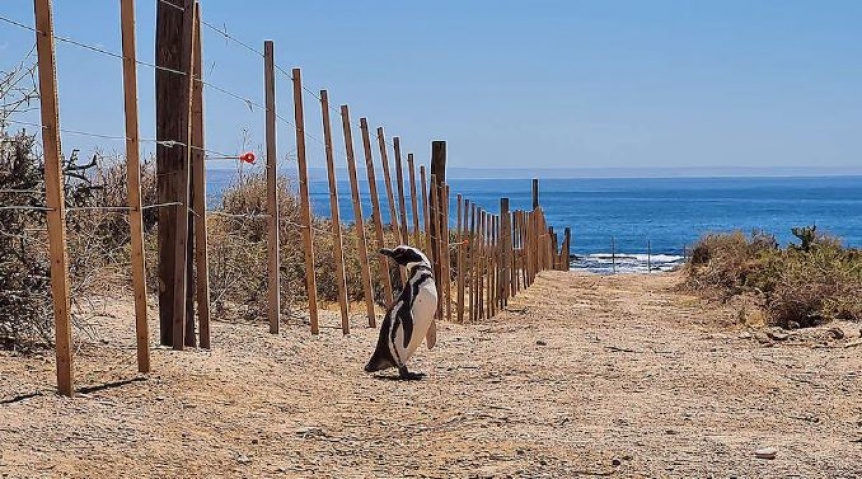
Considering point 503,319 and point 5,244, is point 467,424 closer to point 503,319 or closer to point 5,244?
point 5,244

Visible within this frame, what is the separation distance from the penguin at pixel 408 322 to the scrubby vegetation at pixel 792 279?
7.46 m

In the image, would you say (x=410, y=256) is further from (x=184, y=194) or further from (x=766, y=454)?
(x=766, y=454)

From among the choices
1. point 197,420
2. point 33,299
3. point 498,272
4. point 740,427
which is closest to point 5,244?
point 33,299

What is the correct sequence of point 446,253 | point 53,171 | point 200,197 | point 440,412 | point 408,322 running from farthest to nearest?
point 446,253 < point 408,322 < point 200,197 < point 440,412 < point 53,171

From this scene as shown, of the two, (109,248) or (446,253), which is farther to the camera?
(446,253)

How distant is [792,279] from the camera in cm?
1862

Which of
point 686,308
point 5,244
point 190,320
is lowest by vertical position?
point 686,308

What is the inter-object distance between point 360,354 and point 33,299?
141 inches

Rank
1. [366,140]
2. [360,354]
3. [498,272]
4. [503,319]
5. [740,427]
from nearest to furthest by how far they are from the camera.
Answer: [740,427], [360,354], [366,140], [503,319], [498,272]

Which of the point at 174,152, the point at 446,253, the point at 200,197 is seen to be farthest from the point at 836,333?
the point at 174,152

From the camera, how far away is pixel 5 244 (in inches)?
379

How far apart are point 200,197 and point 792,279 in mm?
10892

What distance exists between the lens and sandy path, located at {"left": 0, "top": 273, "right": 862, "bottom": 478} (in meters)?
7.17

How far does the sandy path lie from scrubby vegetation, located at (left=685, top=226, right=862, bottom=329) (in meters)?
3.37
